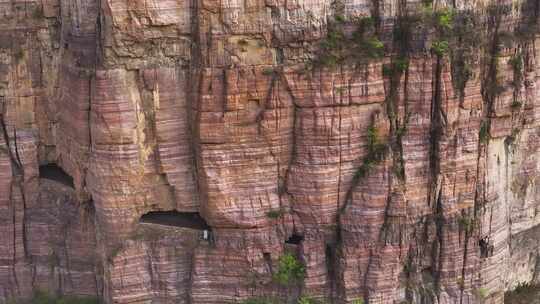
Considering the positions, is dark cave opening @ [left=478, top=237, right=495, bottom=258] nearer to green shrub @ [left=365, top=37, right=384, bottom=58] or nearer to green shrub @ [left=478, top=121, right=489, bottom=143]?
green shrub @ [left=478, top=121, right=489, bottom=143]

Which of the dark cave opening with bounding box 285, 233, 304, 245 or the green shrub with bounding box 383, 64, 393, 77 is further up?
the green shrub with bounding box 383, 64, 393, 77

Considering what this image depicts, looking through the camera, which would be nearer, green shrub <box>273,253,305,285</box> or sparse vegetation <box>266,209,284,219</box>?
sparse vegetation <box>266,209,284,219</box>

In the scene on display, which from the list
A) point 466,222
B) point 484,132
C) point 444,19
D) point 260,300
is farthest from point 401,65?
point 260,300

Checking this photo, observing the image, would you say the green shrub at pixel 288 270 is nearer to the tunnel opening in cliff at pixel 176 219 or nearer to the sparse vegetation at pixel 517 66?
the tunnel opening in cliff at pixel 176 219

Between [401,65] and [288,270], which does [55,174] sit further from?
[401,65]

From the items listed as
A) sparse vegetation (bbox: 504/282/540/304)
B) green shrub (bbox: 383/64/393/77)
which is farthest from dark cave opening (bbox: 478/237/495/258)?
green shrub (bbox: 383/64/393/77)

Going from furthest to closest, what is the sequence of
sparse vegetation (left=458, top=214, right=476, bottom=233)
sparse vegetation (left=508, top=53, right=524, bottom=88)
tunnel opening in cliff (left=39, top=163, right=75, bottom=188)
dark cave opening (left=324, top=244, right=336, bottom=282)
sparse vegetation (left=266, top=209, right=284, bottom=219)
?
tunnel opening in cliff (left=39, top=163, right=75, bottom=188) → sparse vegetation (left=508, top=53, right=524, bottom=88) → sparse vegetation (left=458, top=214, right=476, bottom=233) → dark cave opening (left=324, top=244, right=336, bottom=282) → sparse vegetation (left=266, top=209, right=284, bottom=219)

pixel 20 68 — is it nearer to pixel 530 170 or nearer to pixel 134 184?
pixel 134 184
